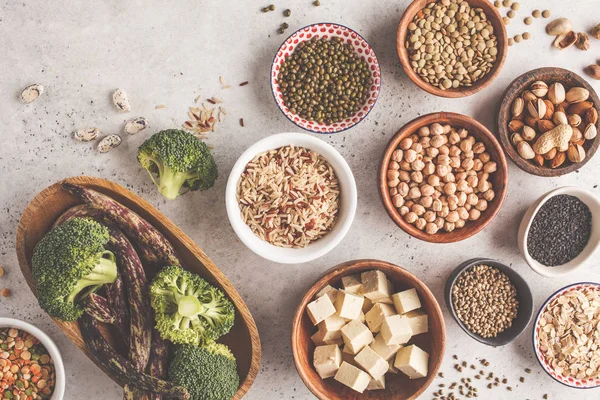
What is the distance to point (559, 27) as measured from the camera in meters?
2.35

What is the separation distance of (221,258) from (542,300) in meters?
1.52

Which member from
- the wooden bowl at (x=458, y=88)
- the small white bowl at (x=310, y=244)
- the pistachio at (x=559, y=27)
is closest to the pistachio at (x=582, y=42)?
the pistachio at (x=559, y=27)

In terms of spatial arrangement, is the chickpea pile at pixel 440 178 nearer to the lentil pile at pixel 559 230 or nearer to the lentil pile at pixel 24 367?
the lentil pile at pixel 559 230

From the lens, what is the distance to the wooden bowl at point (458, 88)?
7.22ft

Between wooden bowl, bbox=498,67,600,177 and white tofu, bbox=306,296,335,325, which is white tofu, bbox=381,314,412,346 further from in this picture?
wooden bowl, bbox=498,67,600,177

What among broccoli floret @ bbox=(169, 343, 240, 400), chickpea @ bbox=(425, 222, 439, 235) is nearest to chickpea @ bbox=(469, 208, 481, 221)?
chickpea @ bbox=(425, 222, 439, 235)

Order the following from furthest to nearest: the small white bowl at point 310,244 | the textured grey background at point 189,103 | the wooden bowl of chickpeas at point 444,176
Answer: the textured grey background at point 189,103 → the wooden bowl of chickpeas at point 444,176 → the small white bowl at point 310,244

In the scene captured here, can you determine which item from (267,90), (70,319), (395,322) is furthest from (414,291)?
(70,319)

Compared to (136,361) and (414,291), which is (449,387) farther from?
(136,361)

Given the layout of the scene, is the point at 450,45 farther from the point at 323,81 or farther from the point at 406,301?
the point at 406,301

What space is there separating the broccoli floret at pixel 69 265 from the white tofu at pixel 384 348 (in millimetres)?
1104

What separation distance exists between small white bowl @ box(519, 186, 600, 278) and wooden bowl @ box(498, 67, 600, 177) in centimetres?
9

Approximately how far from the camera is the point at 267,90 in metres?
2.35

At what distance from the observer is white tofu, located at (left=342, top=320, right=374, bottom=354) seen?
2.14m
